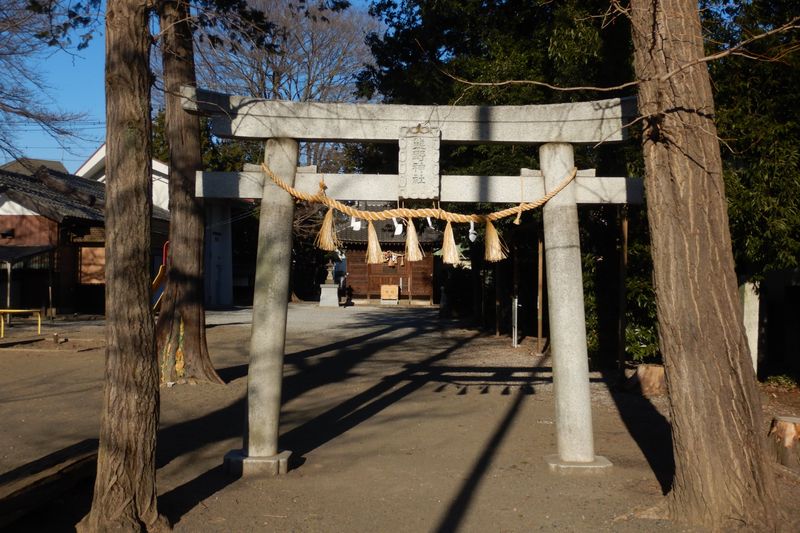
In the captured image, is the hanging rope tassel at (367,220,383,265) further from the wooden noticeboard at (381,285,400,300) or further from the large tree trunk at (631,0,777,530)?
the wooden noticeboard at (381,285,400,300)

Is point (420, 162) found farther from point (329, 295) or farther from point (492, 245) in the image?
point (329, 295)

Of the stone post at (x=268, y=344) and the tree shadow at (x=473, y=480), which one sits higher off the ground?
the stone post at (x=268, y=344)

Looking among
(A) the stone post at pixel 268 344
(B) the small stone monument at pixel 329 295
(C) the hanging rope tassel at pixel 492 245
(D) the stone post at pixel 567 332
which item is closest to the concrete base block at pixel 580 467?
(D) the stone post at pixel 567 332

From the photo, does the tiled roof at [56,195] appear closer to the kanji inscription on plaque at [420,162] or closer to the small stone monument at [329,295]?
the small stone monument at [329,295]

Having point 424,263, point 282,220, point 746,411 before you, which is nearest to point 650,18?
point 746,411

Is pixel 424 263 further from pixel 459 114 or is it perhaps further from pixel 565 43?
pixel 459 114

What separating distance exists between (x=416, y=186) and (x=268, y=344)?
6.59 feet

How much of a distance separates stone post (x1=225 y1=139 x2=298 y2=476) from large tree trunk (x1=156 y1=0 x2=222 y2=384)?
5.22 metres

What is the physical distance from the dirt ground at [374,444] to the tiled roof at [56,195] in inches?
369

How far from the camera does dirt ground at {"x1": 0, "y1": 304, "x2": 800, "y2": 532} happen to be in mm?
5898

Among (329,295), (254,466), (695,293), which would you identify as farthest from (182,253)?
(329,295)

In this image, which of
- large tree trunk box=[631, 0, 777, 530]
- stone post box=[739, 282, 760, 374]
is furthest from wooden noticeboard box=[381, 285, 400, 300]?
large tree trunk box=[631, 0, 777, 530]

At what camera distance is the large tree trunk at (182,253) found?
1194cm

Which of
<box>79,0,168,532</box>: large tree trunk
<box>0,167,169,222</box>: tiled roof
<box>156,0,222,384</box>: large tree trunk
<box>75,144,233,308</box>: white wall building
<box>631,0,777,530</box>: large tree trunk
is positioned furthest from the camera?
<box>75,144,233,308</box>: white wall building
